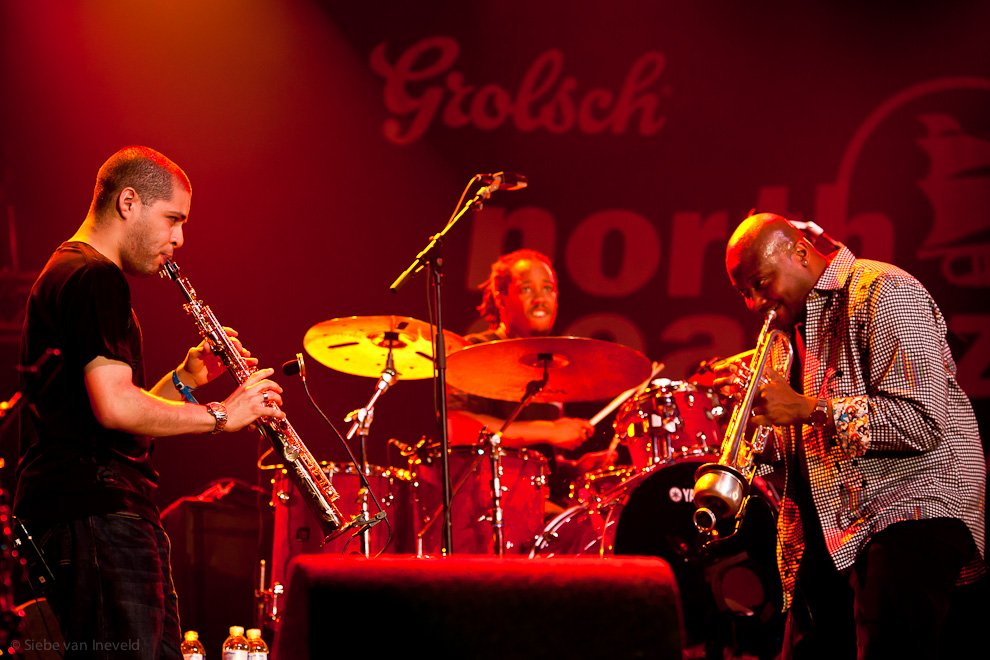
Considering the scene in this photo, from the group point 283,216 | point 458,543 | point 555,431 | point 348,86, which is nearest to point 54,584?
point 458,543

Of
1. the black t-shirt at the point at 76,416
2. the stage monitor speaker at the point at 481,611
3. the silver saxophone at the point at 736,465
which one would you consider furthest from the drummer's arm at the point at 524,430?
the stage monitor speaker at the point at 481,611

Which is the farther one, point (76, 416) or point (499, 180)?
point (499, 180)

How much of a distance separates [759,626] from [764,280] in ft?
7.01

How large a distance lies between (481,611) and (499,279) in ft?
16.0

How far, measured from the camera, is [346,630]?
5.04 ft

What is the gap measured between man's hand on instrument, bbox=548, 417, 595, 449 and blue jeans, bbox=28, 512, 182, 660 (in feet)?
10.4

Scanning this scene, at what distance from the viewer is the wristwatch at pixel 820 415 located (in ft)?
10.7

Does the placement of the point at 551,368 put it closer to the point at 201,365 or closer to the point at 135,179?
the point at 201,365

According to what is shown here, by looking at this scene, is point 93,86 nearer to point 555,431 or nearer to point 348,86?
point 348,86

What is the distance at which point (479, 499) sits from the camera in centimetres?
516

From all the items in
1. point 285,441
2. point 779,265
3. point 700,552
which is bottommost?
point 700,552

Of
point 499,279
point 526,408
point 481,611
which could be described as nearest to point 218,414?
point 481,611

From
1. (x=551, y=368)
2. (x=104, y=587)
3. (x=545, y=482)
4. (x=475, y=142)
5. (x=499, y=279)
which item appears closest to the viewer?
(x=104, y=587)

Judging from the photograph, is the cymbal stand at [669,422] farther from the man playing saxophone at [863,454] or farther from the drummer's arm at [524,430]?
the man playing saxophone at [863,454]
